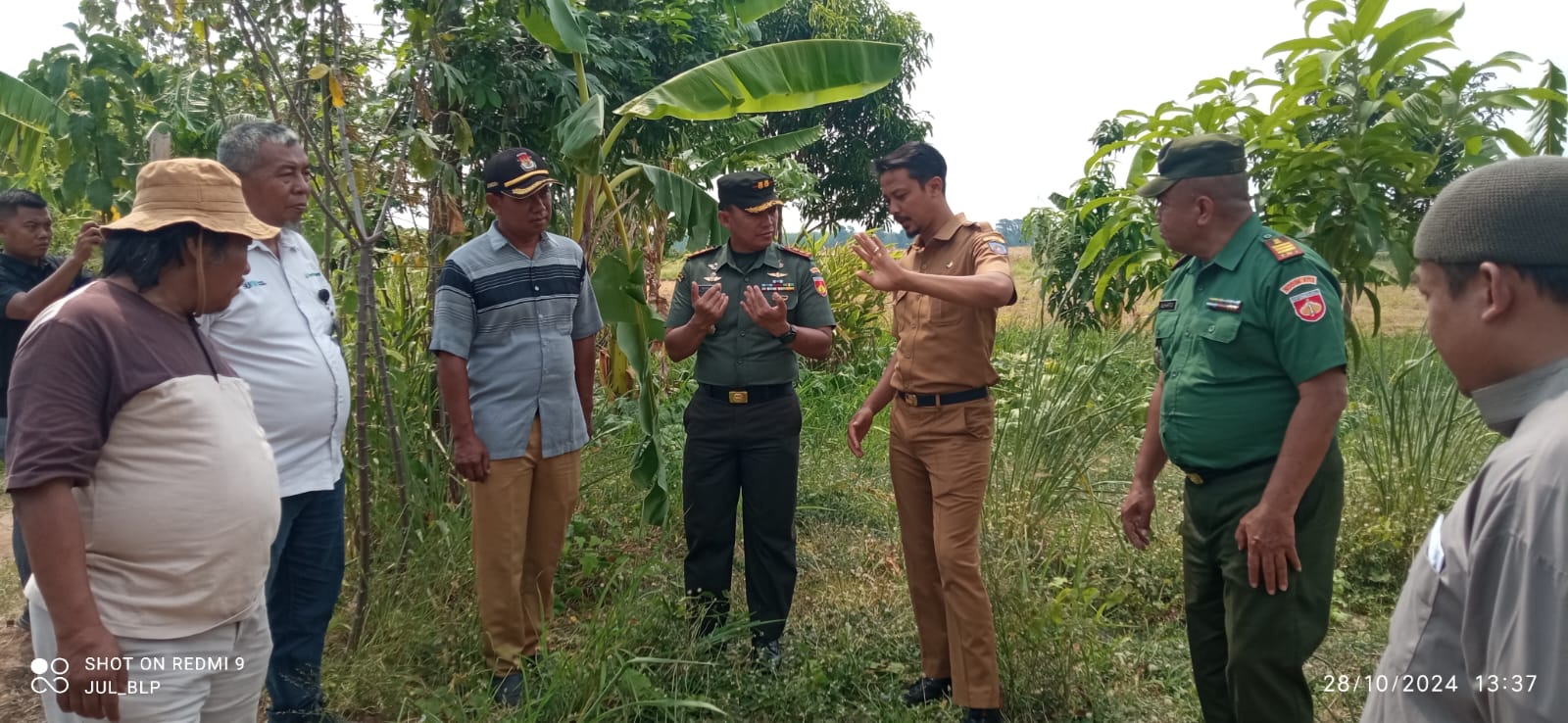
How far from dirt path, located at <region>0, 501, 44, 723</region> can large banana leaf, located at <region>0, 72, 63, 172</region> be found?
1966 mm

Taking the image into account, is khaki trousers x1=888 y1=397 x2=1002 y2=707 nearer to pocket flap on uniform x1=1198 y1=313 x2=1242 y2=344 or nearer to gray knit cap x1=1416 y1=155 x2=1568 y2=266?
pocket flap on uniform x1=1198 y1=313 x2=1242 y2=344

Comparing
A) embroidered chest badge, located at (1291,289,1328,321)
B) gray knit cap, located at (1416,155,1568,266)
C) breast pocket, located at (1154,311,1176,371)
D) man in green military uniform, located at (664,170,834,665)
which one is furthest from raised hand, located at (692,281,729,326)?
gray knit cap, located at (1416,155,1568,266)

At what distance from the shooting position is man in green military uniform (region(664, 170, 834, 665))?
3354mm

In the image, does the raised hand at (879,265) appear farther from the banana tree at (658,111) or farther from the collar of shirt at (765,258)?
the banana tree at (658,111)

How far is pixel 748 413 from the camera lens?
335cm

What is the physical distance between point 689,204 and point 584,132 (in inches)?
29.5

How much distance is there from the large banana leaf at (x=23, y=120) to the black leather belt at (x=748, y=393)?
299 centimetres

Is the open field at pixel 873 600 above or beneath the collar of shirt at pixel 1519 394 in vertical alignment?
beneath

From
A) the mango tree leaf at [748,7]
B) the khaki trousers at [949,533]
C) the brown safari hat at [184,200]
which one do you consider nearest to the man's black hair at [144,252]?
the brown safari hat at [184,200]

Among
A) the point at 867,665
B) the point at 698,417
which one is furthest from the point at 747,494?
the point at 867,665

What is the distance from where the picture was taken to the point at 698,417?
342 cm

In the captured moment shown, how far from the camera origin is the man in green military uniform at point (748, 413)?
11.0ft

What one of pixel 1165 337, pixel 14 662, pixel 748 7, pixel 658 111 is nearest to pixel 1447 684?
Answer: pixel 1165 337

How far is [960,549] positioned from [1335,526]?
1.05 meters
